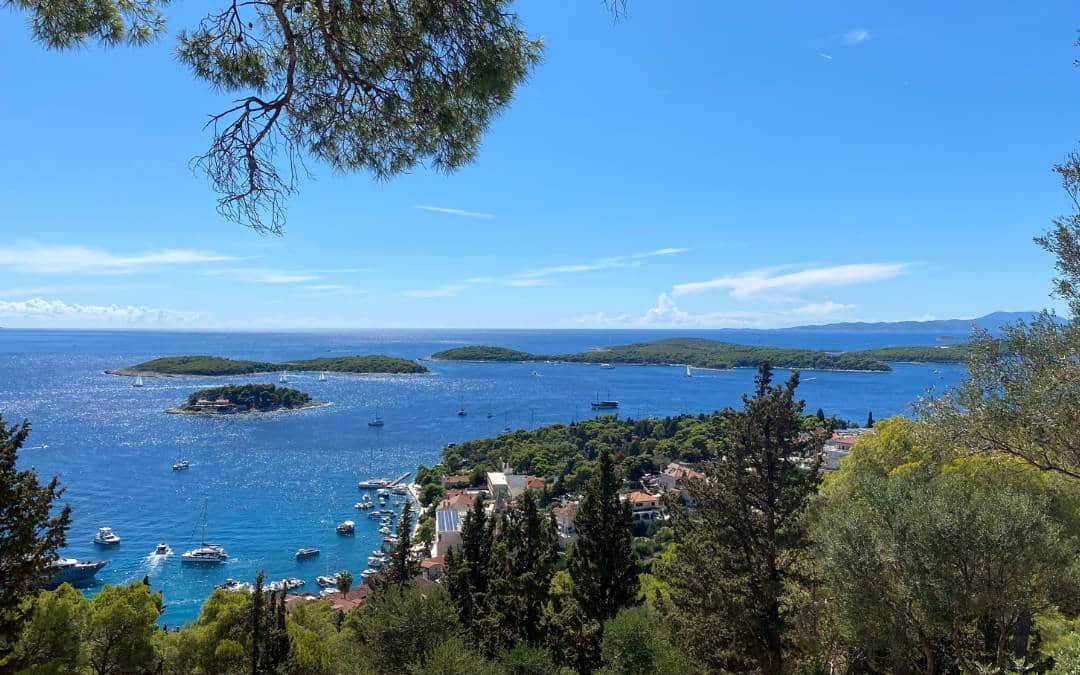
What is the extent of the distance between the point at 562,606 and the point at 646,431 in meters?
42.9

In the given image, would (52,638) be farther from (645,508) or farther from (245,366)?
(245,366)

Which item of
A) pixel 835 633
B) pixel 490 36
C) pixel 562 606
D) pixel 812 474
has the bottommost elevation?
pixel 562 606

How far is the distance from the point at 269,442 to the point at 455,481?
2413 centimetres

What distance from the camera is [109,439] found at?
4903cm

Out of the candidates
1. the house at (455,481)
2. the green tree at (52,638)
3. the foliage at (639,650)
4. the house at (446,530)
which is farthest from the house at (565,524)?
the green tree at (52,638)

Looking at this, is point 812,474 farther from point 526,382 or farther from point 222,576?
point 526,382

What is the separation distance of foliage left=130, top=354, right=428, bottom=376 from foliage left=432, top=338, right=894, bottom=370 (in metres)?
31.1

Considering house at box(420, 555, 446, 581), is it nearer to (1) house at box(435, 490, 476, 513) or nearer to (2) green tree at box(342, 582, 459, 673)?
(1) house at box(435, 490, 476, 513)

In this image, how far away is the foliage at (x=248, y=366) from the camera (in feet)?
318

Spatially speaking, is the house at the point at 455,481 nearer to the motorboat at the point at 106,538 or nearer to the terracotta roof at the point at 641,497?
the terracotta roof at the point at 641,497

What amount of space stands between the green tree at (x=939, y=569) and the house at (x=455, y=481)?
103 ft

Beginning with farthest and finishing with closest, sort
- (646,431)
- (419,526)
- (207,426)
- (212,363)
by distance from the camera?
(212,363) → (207,426) → (646,431) → (419,526)

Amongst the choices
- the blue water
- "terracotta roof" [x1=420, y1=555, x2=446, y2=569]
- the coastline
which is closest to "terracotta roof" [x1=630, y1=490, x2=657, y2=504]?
"terracotta roof" [x1=420, y1=555, x2=446, y2=569]

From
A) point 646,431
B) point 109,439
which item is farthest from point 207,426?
point 646,431
